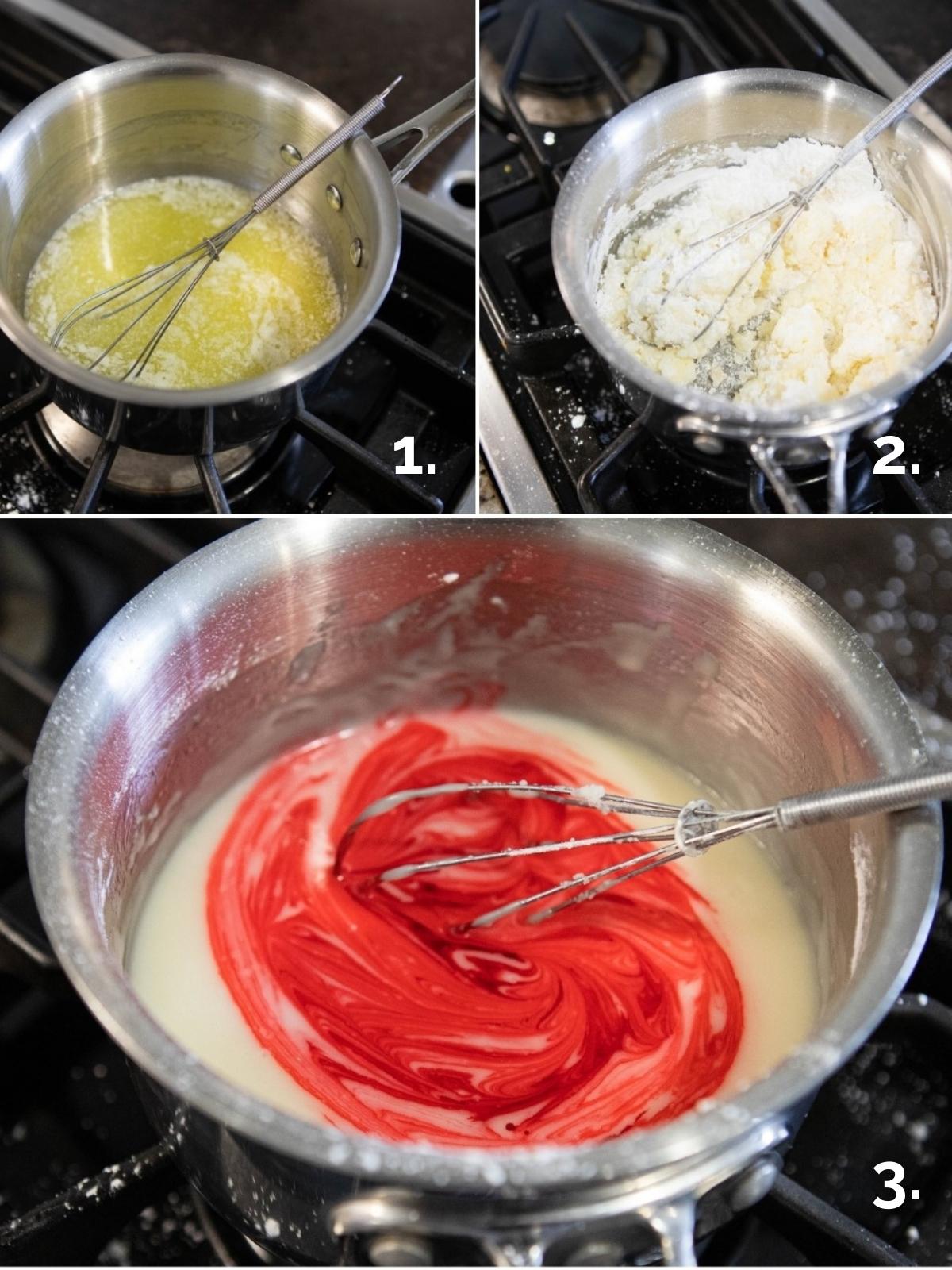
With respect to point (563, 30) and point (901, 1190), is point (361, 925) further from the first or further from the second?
point (563, 30)

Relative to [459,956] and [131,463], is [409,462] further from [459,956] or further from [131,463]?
[459,956]

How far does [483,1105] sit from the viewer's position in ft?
2.23

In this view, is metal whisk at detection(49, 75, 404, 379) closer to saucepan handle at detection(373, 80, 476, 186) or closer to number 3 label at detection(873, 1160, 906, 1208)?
saucepan handle at detection(373, 80, 476, 186)

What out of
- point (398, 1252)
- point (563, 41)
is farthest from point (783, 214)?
point (398, 1252)

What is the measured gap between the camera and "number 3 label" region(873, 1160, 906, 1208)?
0.70 m

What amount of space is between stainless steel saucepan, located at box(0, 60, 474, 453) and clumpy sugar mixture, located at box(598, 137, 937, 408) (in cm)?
14

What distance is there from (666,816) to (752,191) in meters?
0.38

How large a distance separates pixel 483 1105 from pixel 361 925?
5.2 inches

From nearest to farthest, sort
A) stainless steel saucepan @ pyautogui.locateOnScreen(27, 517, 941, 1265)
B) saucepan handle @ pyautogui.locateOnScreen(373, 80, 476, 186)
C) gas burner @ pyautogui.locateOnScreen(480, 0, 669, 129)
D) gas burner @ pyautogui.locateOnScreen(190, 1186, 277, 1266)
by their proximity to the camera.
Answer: stainless steel saucepan @ pyautogui.locateOnScreen(27, 517, 941, 1265)
gas burner @ pyautogui.locateOnScreen(190, 1186, 277, 1266)
saucepan handle @ pyautogui.locateOnScreen(373, 80, 476, 186)
gas burner @ pyautogui.locateOnScreen(480, 0, 669, 129)

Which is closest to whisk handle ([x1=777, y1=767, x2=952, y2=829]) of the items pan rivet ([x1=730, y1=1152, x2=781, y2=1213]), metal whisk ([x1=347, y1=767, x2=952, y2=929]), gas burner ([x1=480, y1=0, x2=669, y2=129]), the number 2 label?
metal whisk ([x1=347, y1=767, x2=952, y2=929])

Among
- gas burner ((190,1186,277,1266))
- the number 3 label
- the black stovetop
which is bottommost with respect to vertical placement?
the number 3 label

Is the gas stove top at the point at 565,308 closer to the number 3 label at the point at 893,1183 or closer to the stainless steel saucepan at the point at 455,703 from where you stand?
the stainless steel saucepan at the point at 455,703

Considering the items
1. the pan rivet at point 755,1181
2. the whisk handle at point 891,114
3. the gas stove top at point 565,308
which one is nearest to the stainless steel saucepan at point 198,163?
the gas stove top at point 565,308

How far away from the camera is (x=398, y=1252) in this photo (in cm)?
55
